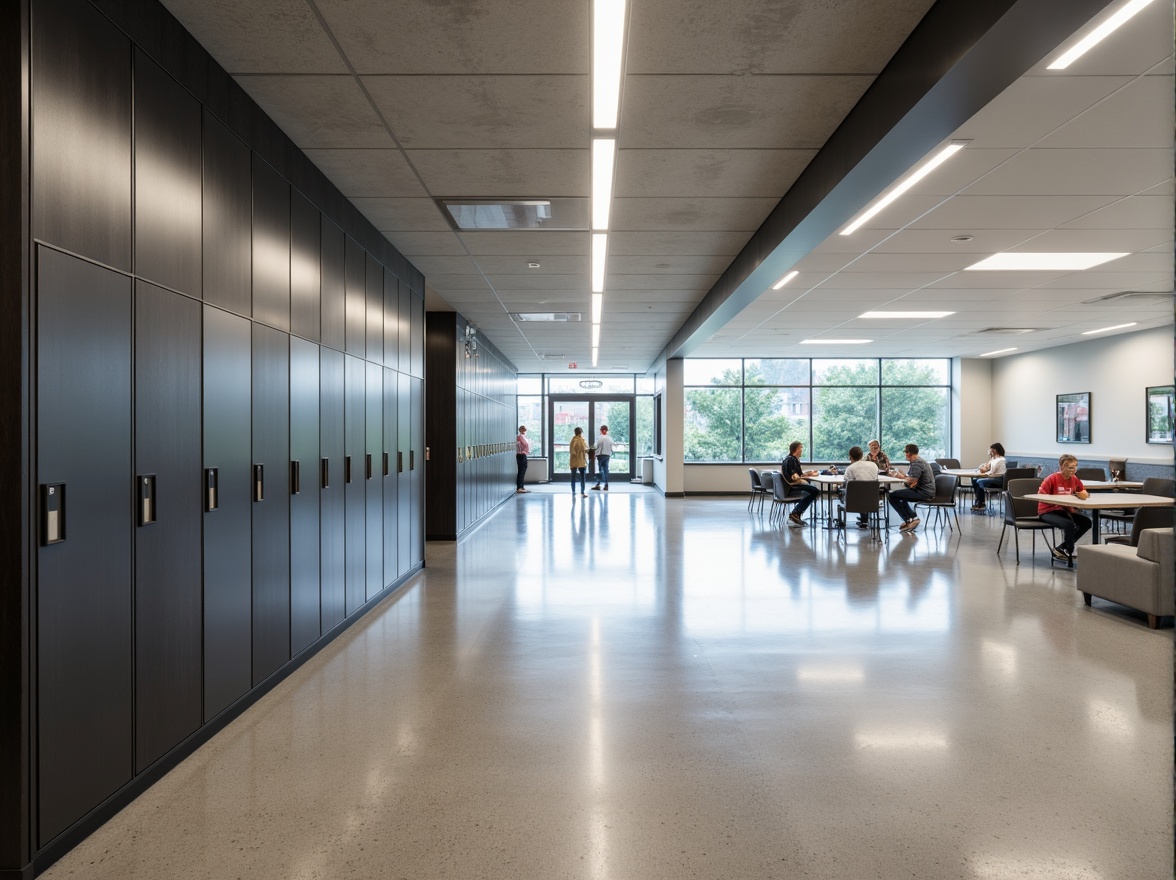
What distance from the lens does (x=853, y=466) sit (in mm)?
10562

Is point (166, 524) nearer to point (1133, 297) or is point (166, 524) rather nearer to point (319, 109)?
point (319, 109)

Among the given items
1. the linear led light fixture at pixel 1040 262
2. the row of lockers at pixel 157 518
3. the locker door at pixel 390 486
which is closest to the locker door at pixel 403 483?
the locker door at pixel 390 486

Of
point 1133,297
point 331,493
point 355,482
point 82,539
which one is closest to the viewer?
point 82,539

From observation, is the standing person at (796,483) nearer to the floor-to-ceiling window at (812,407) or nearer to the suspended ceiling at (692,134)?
the suspended ceiling at (692,134)

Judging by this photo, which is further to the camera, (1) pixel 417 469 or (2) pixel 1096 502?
(1) pixel 417 469

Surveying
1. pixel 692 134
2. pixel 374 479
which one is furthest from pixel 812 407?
pixel 692 134

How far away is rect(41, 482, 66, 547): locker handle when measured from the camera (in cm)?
238

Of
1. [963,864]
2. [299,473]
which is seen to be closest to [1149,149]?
[963,864]

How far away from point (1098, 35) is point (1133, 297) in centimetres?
769

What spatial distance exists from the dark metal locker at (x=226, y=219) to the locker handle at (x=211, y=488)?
0.81 metres

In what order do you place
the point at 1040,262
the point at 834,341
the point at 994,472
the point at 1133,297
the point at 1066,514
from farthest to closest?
the point at 834,341, the point at 994,472, the point at 1133,297, the point at 1066,514, the point at 1040,262

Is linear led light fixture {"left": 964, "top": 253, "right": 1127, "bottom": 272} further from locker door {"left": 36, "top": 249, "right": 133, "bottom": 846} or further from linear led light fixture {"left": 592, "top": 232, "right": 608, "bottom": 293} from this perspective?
locker door {"left": 36, "top": 249, "right": 133, "bottom": 846}

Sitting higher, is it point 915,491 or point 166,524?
point 166,524

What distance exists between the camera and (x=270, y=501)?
415 cm
